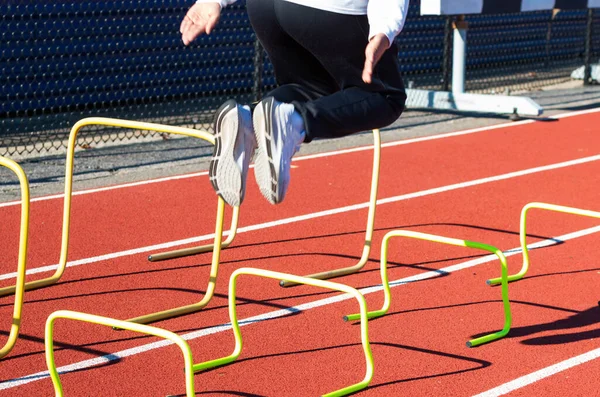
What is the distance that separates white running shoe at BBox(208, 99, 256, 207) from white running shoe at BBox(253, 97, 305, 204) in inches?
2.6

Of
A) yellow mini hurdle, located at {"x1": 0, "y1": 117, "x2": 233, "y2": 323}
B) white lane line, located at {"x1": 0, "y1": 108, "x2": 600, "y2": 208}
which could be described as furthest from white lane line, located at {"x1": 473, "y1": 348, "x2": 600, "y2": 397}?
white lane line, located at {"x1": 0, "y1": 108, "x2": 600, "y2": 208}

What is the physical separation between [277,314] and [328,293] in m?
0.47

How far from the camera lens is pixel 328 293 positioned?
554 cm

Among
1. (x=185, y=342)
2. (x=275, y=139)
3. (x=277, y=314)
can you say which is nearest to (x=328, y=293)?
(x=277, y=314)

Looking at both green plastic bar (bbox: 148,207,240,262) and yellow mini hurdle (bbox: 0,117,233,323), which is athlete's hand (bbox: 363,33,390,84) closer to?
yellow mini hurdle (bbox: 0,117,233,323)

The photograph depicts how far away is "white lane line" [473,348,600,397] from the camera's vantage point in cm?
412

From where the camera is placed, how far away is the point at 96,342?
15.6 feet

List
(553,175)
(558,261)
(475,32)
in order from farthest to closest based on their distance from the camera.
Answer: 1. (475,32)
2. (553,175)
3. (558,261)

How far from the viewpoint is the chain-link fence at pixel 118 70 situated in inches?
458

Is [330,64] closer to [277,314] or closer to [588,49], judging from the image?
[277,314]

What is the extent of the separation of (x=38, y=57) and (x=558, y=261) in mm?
7779

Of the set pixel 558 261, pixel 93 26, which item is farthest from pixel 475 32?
pixel 558 261

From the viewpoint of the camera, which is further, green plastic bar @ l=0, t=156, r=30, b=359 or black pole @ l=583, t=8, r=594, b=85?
black pole @ l=583, t=8, r=594, b=85

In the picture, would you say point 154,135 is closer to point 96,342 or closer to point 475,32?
point 96,342
